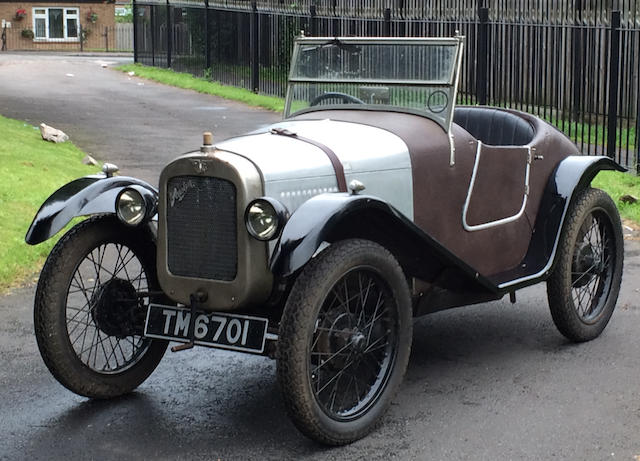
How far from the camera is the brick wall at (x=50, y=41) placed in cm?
5075

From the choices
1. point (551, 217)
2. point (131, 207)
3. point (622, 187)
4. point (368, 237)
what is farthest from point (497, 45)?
point (131, 207)

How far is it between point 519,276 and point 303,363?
196cm

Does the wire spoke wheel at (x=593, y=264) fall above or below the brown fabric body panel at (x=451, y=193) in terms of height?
below

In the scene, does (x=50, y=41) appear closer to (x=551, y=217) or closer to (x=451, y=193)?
(x=551, y=217)

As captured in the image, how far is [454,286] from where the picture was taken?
555cm

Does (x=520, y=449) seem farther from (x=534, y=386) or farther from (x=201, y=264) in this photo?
(x=201, y=264)

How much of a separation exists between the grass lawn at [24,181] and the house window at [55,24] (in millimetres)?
38911

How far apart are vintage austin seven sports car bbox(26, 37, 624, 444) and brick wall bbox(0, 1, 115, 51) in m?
46.7

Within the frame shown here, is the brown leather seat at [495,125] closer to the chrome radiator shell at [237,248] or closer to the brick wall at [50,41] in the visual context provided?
the chrome radiator shell at [237,248]

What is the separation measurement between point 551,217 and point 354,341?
1.92 metres

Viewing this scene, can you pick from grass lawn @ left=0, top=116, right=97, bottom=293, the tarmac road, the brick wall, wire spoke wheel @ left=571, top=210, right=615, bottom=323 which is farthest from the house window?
wire spoke wheel @ left=571, top=210, right=615, bottom=323

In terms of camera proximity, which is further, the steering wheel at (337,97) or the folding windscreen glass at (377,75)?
the steering wheel at (337,97)

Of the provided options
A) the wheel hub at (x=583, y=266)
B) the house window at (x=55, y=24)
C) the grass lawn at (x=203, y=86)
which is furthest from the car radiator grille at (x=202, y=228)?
the house window at (x=55, y=24)

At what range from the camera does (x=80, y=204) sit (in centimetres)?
513
